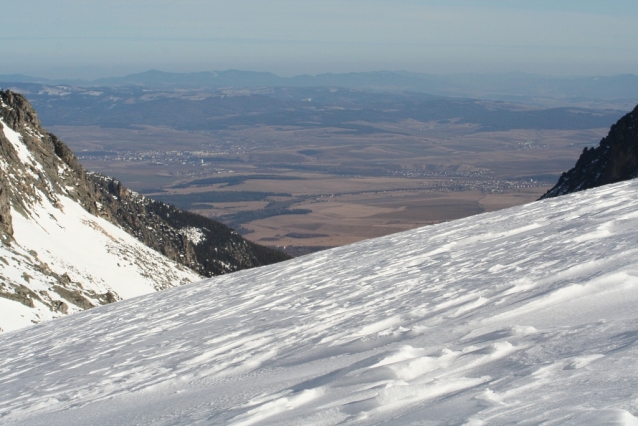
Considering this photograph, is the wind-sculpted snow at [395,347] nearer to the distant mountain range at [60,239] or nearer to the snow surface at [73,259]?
the distant mountain range at [60,239]

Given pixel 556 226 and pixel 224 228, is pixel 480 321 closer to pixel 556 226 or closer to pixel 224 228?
pixel 556 226

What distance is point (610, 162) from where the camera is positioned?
43406 millimetres

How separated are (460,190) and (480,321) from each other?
17659cm

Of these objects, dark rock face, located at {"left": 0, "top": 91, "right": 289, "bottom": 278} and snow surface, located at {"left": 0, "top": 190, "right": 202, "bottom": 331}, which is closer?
snow surface, located at {"left": 0, "top": 190, "right": 202, "bottom": 331}

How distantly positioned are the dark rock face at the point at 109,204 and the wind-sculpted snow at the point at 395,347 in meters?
19.5

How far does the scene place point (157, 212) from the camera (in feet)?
212

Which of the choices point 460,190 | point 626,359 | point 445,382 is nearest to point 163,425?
point 445,382

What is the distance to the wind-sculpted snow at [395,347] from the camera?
4766 mm

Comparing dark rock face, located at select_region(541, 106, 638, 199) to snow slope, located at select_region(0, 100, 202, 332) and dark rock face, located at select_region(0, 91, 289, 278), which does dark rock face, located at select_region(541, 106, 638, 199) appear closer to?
snow slope, located at select_region(0, 100, 202, 332)

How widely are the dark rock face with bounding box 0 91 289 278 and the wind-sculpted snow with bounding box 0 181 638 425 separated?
64.0ft

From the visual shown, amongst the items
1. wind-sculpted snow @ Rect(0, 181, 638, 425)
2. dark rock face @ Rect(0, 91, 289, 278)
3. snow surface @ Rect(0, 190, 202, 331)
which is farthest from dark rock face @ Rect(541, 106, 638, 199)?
wind-sculpted snow @ Rect(0, 181, 638, 425)

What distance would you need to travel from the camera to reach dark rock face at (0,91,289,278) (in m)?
37.4

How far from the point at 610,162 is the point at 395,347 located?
134 ft

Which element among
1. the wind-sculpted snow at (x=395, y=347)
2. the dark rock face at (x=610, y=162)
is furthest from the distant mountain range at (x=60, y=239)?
the dark rock face at (x=610, y=162)
